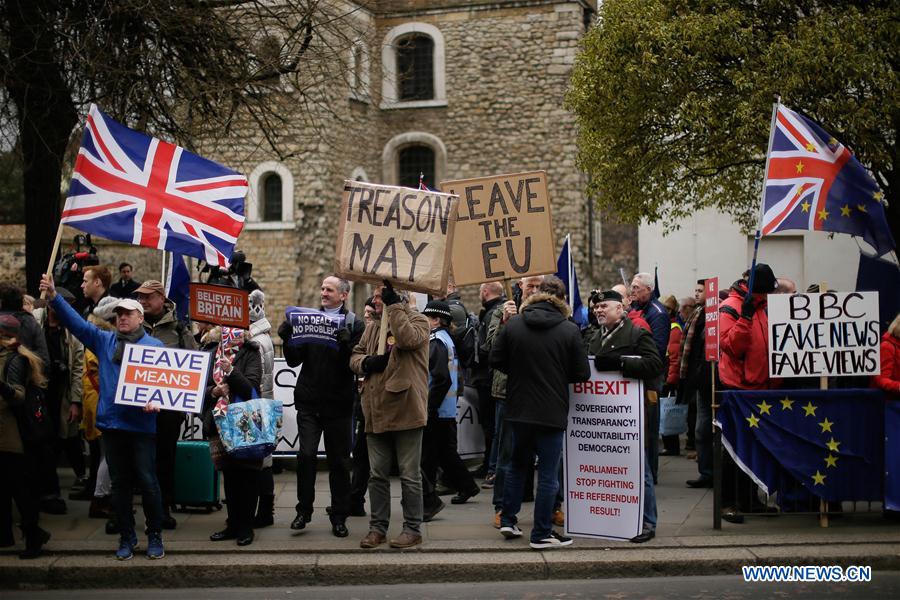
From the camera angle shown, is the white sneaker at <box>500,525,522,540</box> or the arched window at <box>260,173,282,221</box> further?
the arched window at <box>260,173,282,221</box>

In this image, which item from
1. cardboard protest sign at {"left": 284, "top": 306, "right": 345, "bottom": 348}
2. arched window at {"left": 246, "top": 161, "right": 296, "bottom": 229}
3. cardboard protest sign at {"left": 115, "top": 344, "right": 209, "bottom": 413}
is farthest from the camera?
arched window at {"left": 246, "top": 161, "right": 296, "bottom": 229}

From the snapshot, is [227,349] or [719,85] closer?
[227,349]

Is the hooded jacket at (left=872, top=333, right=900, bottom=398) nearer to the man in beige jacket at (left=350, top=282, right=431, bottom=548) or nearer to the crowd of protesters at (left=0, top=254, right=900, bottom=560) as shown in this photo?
the crowd of protesters at (left=0, top=254, right=900, bottom=560)

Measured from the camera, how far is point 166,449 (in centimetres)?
1012

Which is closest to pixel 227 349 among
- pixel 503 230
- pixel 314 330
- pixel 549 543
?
pixel 314 330

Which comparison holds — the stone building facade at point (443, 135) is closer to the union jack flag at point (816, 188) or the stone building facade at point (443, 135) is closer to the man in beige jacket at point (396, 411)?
the union jack flag at point (816, 188)

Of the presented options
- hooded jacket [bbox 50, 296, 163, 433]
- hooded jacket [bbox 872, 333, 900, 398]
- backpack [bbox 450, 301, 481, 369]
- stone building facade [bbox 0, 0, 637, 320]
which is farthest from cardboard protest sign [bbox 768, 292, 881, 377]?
stone building facade [bbox 0, 0, 637, 320]

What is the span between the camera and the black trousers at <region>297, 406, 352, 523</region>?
949cm

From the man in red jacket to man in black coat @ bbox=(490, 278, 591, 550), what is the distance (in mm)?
1728

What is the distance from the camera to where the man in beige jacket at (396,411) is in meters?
8.98

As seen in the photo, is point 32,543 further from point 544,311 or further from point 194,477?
point 544,311

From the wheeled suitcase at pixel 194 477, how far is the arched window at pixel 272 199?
875 inches

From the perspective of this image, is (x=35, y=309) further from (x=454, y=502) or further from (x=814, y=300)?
(x=814, y=300)

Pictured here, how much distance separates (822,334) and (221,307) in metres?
4.93
